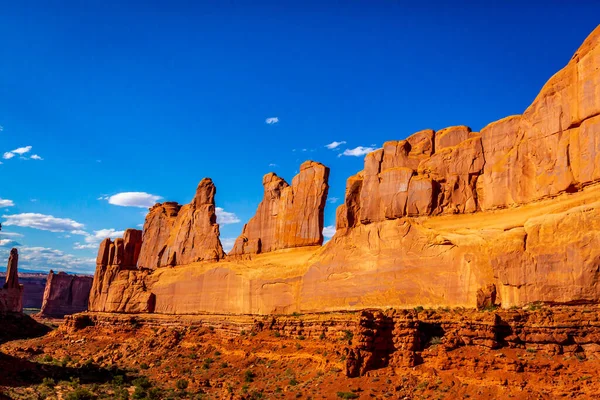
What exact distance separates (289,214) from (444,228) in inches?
545

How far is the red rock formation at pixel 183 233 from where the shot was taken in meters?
46.2

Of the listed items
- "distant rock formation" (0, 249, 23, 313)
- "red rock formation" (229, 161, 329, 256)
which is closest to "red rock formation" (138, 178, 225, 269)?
"red rock formation" (229, 161, 329, 256)

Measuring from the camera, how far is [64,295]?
346 feet

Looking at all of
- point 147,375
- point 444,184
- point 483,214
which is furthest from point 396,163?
point 147,375

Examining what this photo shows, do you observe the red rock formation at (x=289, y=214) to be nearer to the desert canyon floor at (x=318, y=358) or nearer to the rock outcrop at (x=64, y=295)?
the desert canyon floor at (x=318, y=358)

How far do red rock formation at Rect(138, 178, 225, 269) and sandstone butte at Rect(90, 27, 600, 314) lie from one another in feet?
1.40

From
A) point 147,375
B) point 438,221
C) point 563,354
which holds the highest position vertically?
point 438,221

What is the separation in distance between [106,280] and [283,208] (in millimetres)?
24138

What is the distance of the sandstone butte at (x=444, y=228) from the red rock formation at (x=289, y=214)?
79 millimetres

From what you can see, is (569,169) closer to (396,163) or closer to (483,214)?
(483,214)

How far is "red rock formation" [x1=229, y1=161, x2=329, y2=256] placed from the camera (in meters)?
37.8

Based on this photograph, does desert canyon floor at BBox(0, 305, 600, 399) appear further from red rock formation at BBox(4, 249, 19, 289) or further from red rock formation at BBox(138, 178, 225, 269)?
red rock formation at BBox(4, 249, 19, 289)

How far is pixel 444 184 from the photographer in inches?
1177

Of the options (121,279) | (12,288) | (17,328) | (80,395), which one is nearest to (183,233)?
(121,279)
